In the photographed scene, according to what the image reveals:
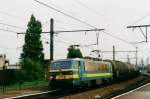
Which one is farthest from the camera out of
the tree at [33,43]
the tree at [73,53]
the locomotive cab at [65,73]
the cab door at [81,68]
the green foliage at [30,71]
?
the tree at [73,53]

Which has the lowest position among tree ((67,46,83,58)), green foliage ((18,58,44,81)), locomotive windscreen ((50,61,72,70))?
green foliage ((18,58,44,81))

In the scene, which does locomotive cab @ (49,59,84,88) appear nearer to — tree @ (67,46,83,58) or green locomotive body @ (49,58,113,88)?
green locomotive body @ (49,58,113,88)

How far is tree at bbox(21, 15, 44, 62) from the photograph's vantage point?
5750 cm

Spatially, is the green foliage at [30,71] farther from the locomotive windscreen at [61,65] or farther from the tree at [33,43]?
the locomotive windscreen at [61,65]

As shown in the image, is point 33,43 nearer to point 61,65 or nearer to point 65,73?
point 61,65

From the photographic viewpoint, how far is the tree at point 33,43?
57.5 m

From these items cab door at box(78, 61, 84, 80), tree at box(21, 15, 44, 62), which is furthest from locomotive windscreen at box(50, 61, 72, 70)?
tree at box(21, 15, 44, 62)

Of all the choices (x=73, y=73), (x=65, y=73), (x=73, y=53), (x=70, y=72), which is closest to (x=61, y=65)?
(x=65, y=73)

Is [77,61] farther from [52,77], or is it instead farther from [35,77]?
[35,77]

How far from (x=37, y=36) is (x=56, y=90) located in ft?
105

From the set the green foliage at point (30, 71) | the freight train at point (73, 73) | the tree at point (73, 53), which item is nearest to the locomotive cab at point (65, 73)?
the freight train at point (73, 73)

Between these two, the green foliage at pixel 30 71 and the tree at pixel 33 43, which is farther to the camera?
the tree at pixel 33 43

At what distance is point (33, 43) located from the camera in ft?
190

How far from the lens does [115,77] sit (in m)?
44.8
